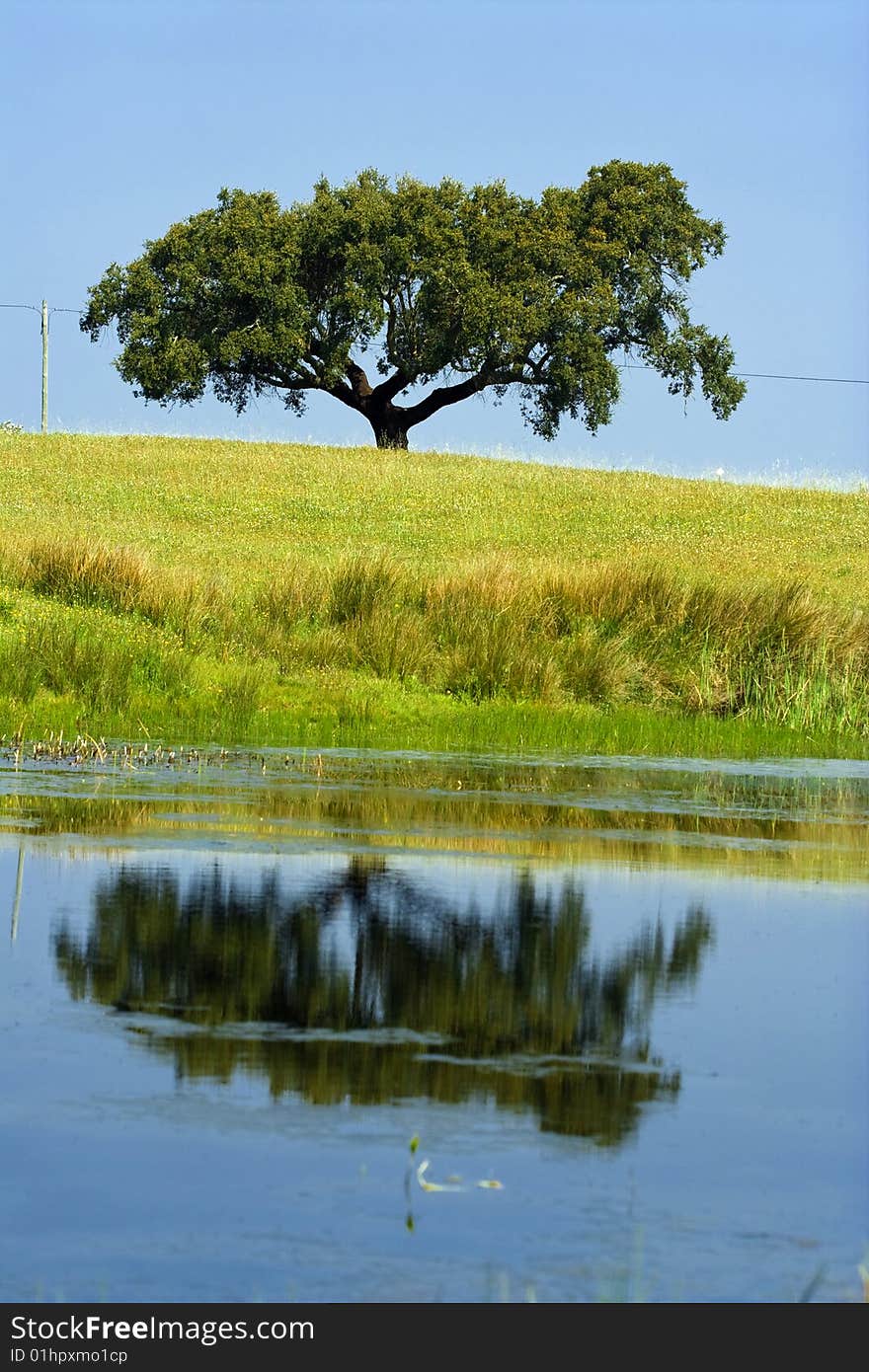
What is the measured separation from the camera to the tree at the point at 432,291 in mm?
54594

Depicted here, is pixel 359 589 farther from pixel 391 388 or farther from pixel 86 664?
pixel 391 388

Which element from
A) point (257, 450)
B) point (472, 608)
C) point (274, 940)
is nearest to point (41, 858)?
point (274, 940)

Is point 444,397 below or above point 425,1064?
above

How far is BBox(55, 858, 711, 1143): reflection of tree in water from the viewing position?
6367 mm

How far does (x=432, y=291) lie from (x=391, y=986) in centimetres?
4891

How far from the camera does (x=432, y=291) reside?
54906mm

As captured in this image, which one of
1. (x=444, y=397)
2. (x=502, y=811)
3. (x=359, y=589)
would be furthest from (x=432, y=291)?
(x=502, y=811)

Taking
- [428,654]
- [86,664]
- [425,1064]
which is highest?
[428,654]

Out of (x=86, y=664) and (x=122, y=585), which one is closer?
(x=86, y=664)

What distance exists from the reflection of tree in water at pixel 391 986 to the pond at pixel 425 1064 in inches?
0.8

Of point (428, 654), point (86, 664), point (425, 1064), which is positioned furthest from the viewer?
point (428, 654)

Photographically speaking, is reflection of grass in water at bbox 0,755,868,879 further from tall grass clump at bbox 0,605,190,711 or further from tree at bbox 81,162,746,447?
tree at bbox 81,162,746,447

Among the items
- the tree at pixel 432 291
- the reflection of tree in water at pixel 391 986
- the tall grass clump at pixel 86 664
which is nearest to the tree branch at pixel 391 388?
the tree at pixel 432 291

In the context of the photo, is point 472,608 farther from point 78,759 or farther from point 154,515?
point 154,515
